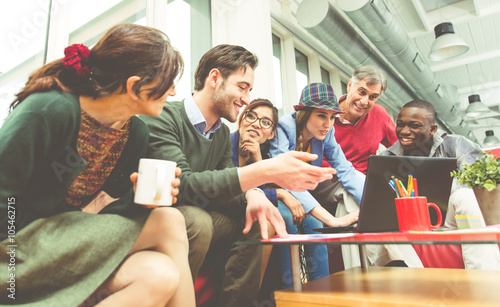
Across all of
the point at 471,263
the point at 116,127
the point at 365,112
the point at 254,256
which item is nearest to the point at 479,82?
the point at 365,112

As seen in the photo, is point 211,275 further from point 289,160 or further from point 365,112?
point 365,112

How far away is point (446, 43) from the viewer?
3590 millimetres

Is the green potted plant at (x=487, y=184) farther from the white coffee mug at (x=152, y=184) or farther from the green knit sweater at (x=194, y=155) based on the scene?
the white coffee mug at (x=152, y=184)

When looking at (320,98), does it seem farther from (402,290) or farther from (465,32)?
(465,32)

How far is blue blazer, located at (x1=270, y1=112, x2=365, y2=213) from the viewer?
1.91 m

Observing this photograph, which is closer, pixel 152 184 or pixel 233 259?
pixel 152 184

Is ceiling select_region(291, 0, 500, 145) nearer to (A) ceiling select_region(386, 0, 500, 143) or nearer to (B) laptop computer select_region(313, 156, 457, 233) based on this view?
(A) ceiling select_region(386, 0, 500, 143)

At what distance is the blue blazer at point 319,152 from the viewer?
1.91 m

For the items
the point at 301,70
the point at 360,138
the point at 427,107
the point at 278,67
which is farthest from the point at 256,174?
the point at 301,70

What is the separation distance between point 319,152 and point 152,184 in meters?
1.64

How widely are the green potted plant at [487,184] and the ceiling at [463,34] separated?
3.39 metres

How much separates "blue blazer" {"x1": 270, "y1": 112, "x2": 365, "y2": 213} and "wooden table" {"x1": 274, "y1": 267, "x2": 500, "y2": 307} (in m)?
0.66

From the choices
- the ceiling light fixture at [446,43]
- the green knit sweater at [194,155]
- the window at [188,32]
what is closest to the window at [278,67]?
the window at [188,32]

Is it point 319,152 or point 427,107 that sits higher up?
point 427,107
